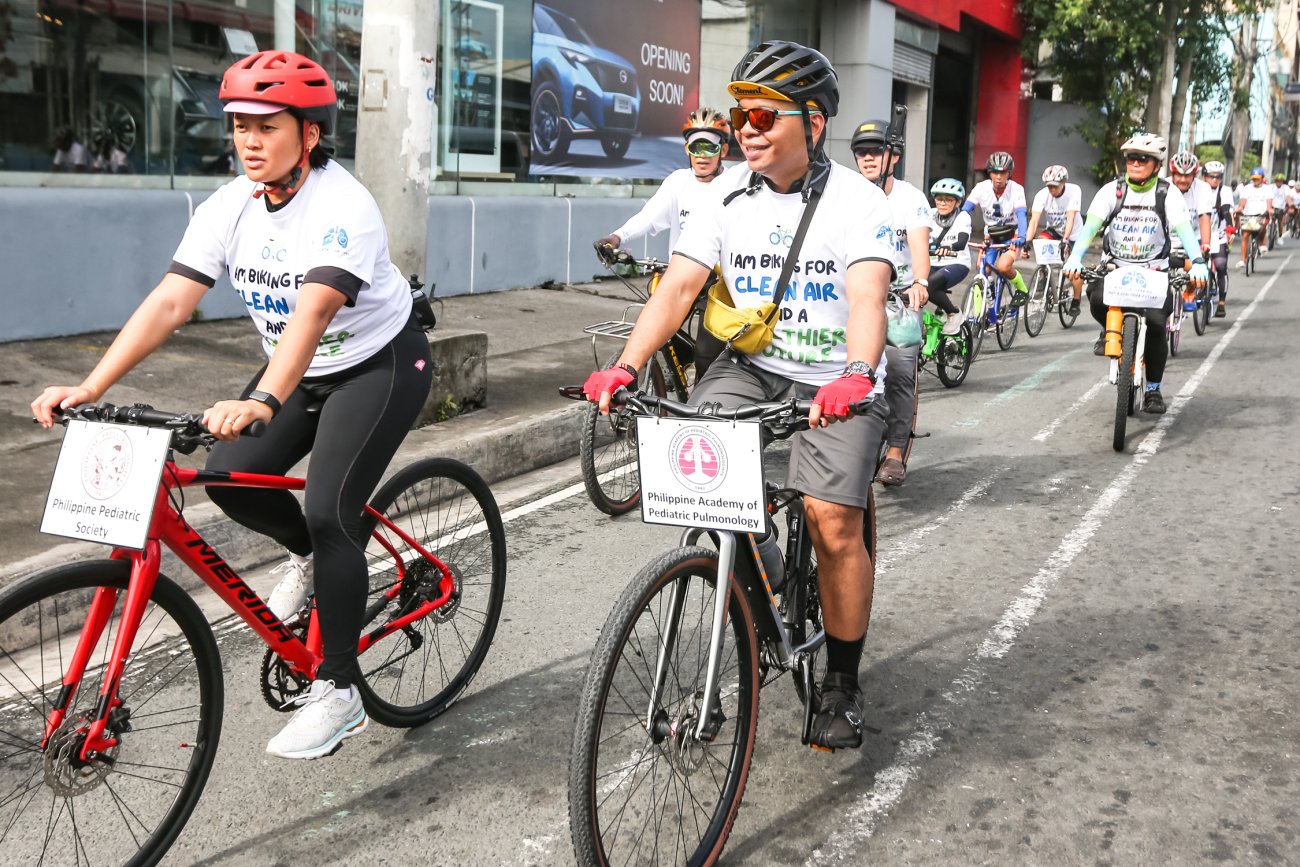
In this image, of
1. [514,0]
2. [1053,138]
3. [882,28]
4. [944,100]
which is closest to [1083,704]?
[514,0]

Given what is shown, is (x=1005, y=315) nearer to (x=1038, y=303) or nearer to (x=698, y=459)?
(x=1038, y=303)

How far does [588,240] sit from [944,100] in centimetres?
1990

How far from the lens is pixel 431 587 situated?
4059 mm

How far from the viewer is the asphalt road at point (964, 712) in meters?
3.39

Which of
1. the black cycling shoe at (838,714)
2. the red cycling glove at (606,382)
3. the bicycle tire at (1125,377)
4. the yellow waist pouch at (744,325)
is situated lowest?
the black cycling shoe at (838,714)

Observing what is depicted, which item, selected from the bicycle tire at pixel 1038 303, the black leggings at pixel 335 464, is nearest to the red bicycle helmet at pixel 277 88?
the black leggings at pixel 335 464

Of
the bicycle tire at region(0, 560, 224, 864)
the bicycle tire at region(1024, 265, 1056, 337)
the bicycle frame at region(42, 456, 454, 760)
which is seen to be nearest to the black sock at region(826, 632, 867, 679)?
the bicycle frame at region(42, 456, 454, 760)

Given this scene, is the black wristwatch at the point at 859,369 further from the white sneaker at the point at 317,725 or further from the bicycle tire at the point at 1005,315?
the bicycle tire at the point at 1005,315

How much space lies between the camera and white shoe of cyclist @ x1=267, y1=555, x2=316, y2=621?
3.76m

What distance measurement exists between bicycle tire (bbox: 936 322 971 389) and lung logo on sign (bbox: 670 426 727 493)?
7910 mm

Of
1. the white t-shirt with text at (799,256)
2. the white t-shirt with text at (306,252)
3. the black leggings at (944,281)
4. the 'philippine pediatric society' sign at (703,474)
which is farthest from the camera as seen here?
the black leggings at (944,281)

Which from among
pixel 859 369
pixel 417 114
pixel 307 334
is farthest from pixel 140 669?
pixel 417 114

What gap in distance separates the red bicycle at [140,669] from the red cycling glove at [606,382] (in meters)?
0.88

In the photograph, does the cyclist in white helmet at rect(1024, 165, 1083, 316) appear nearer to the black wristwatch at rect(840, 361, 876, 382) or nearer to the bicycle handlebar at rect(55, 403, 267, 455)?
the black wristwatch at rect(840, 361, 876, 382)
